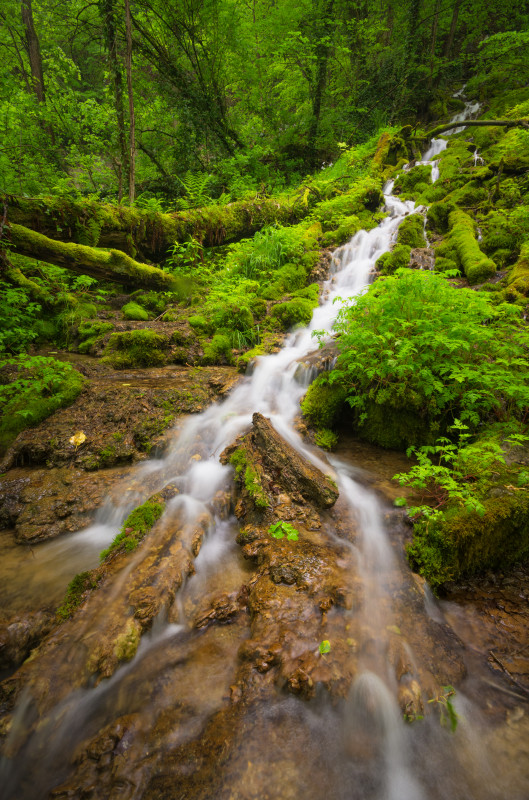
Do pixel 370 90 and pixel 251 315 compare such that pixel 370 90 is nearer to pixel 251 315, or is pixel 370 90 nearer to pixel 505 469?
pixel 251 315

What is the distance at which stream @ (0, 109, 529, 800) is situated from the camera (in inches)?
70.3

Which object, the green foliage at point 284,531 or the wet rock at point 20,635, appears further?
the green foliage at point 284,531

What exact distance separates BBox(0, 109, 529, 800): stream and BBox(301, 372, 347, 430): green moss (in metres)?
2.08

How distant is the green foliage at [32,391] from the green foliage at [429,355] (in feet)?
13.7

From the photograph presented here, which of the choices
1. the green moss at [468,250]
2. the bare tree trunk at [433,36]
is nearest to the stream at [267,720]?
the green moss at [468,250]

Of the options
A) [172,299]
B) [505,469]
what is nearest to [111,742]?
[505,469]

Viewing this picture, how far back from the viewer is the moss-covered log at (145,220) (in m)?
6.34

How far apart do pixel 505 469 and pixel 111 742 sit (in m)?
3.74

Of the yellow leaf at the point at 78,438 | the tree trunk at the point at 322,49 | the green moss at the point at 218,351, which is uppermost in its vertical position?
the tree trunk at the point at 322,49

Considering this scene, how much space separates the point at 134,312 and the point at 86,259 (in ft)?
6.03

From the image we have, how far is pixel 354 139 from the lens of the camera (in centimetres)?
1550

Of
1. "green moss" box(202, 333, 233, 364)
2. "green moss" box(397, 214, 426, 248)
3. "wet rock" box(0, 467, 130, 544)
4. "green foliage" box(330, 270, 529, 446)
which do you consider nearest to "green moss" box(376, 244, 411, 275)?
"green moss" box(397, 214, 426, 248)

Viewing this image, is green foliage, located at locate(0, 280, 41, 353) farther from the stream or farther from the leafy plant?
the leafy plant

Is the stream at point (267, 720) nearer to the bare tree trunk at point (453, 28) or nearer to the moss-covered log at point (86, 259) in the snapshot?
the moss-covered log at point (86, 259)
